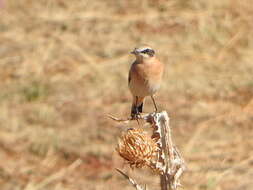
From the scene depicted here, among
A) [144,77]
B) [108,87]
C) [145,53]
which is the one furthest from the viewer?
[108,87]

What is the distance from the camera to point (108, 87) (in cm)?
971

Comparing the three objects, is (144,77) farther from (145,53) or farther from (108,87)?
(108,87)

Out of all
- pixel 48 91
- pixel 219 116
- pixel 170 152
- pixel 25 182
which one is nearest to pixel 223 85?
pixel 219 116

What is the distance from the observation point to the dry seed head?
2982mm

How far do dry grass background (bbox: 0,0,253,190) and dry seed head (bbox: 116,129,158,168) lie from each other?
13.1 ft

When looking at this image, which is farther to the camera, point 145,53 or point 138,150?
point 145,53

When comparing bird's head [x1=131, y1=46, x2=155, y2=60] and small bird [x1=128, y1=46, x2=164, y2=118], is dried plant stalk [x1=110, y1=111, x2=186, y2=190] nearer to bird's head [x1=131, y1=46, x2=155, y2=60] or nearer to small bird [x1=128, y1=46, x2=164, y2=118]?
small bird [x1=128, y1=46, x2=164, y2=118]

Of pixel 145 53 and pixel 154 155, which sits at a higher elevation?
pixel 145 53

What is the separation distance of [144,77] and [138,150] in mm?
2221

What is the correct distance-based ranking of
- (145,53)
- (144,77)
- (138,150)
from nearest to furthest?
1. (138,150)
2. (144,77)
3. (145,53)

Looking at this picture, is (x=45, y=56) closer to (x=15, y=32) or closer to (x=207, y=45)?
(x=15, y=32)

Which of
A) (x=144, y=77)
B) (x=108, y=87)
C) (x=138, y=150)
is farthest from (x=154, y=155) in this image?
(x=108, y=87)

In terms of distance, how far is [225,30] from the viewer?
11.0m

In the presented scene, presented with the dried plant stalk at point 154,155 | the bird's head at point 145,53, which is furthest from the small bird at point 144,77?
the dried plant stalk at point 154,155
